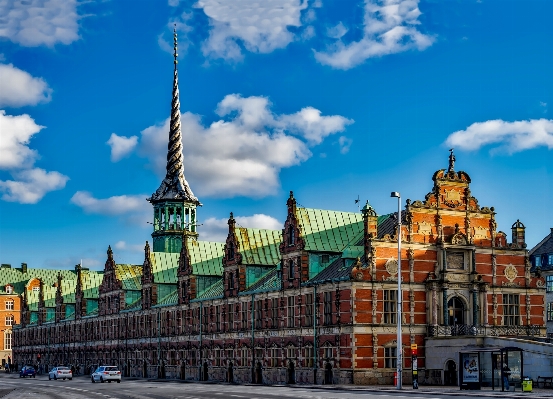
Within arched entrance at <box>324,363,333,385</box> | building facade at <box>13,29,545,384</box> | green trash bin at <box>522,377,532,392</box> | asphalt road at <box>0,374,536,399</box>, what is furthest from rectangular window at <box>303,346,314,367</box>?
green trash bin at <box>522,377,532,392</box>

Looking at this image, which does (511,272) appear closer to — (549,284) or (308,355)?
(308,355)

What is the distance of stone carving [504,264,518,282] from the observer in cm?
8025

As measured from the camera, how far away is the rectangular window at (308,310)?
3076 inches

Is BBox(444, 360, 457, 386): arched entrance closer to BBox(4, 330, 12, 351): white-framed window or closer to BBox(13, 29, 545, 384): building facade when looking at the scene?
BBox(13, 29, 545, 384): building facade

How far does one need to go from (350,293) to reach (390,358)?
6.26m

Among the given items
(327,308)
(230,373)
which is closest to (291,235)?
(327,308)

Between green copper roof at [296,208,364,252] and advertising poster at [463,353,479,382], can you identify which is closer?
advertising poster at [463,353,479,382]

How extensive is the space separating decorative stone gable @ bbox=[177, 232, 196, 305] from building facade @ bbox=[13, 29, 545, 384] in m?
0.14

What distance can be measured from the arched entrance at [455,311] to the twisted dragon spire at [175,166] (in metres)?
59.6

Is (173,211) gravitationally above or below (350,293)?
above

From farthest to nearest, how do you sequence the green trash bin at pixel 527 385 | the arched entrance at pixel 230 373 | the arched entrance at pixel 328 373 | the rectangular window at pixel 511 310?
1. the arched entrance at pixel 230 373
2. the rectangular window at pixel 511 310
3. the arched entrance at pixel 328 373
4. the green trash bin at pixel 527 385

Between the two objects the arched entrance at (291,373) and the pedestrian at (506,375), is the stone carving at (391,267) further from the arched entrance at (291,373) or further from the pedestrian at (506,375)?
the pedestrian at (506,375)

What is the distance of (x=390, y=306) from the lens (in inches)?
2936

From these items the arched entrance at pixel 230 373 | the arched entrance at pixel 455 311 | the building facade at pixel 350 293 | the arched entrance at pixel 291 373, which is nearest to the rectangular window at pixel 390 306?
the building facade at pixel 350 293
